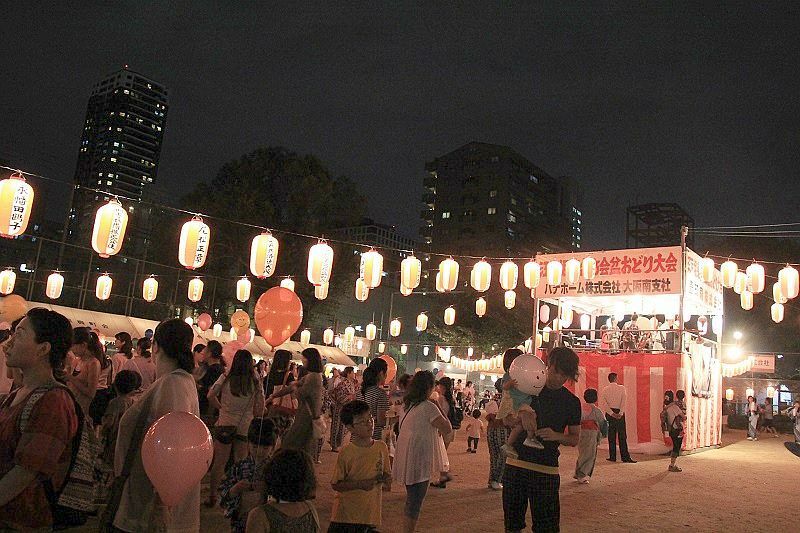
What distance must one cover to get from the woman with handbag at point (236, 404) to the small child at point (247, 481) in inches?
49.4

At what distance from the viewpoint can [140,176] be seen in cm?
8238

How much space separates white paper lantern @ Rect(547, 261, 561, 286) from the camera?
54.6 feet

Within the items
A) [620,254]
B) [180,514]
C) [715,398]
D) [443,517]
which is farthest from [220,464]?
[715,398]

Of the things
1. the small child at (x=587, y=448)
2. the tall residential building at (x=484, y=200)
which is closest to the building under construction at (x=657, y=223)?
the tall residential building at (x=484, y=200)

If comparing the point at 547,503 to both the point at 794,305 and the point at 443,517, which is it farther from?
the point at 794,305

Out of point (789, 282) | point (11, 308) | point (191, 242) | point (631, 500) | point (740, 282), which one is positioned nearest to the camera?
point (631, 500)

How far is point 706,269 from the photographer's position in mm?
16312

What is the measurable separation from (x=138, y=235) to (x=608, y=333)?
76.0 ft

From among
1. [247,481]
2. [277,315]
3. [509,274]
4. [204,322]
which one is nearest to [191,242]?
[277,315]

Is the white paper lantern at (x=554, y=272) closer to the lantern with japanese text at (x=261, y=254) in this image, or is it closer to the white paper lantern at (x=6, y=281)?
the lantern with japanese text at (x=261, y=254)

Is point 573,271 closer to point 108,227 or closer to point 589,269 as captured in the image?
point 589,269

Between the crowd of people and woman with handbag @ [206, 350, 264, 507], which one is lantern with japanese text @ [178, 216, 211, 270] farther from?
woman with handbag @ [206, 350, 264, 507]

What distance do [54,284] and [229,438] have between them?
20329mm

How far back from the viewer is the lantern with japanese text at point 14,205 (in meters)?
11.8
